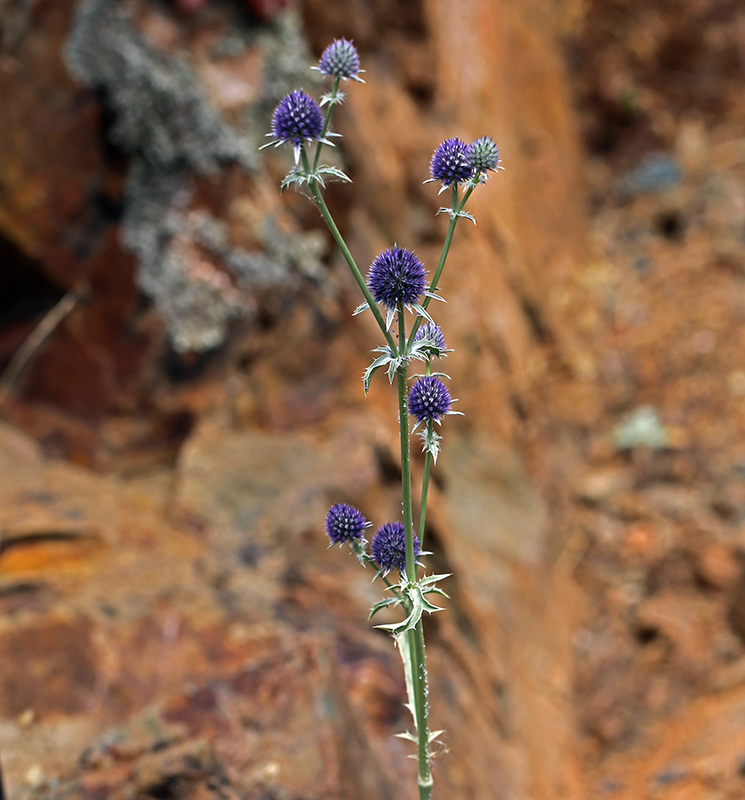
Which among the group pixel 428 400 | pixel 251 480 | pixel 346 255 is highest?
pixel 251 480

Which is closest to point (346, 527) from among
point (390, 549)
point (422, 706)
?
point (390, 549)

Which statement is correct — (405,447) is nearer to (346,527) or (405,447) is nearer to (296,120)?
(346,527)

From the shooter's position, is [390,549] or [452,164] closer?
[452,164]

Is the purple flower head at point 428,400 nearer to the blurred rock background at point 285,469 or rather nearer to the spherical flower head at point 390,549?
the spherical flower head at point 390,549

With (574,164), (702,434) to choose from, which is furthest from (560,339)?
(574,164)

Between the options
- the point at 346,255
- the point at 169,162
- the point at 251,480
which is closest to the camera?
the point at 346,255

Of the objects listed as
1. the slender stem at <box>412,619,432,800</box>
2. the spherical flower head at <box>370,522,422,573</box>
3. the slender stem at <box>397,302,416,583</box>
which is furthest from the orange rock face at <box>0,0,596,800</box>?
the slender stem at <box>397,302,416,583</box>
